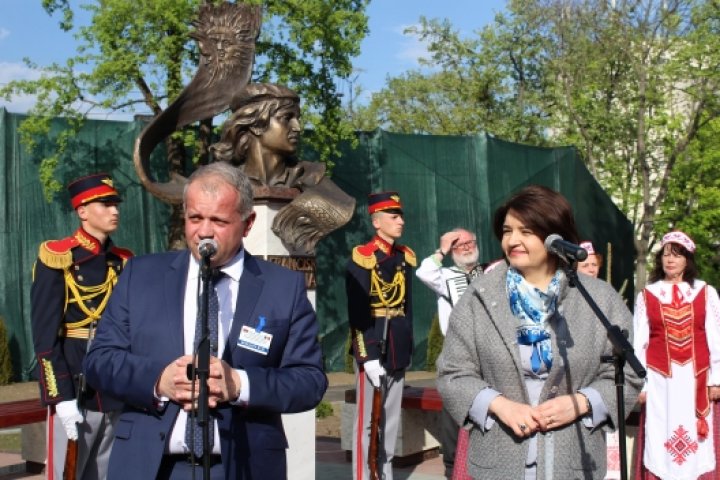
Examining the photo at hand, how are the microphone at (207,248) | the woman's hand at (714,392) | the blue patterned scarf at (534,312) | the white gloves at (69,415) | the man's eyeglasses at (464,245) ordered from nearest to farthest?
the microphone at (207,248)
the blue patterned scarf at (534,312)
the white gloves at (69,415)
the woman's hand at (714,392)
the man's eyeglasses at (464,245)

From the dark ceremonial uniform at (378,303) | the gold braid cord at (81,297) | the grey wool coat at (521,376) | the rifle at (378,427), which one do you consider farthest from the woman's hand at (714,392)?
the gold braid cord at (81,297)

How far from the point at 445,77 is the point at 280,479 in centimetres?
2454

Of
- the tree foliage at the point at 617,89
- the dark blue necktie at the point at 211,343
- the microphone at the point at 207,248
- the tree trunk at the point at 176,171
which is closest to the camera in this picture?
the microphone at the point at 207,248

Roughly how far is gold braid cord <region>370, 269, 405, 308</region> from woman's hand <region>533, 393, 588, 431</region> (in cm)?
402

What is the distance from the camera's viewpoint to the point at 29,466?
27.2 ft

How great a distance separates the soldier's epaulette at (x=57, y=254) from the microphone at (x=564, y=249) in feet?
10.4

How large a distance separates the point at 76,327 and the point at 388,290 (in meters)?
2.42

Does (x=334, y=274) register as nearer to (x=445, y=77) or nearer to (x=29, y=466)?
(x=29, y=466)

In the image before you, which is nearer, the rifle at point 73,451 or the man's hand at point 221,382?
the man's hand at point 221,382

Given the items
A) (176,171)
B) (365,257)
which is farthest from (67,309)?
(176,171)

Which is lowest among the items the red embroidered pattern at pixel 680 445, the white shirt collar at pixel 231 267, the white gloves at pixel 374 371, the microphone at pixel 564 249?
the red embroidered pattern at pixel 680 445

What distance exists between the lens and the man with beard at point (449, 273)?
287 inches

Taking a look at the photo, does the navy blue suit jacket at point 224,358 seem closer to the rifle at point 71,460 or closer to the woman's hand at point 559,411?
the woman's hand at point 559,411

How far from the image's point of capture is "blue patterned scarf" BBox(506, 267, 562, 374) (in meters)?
3.46
